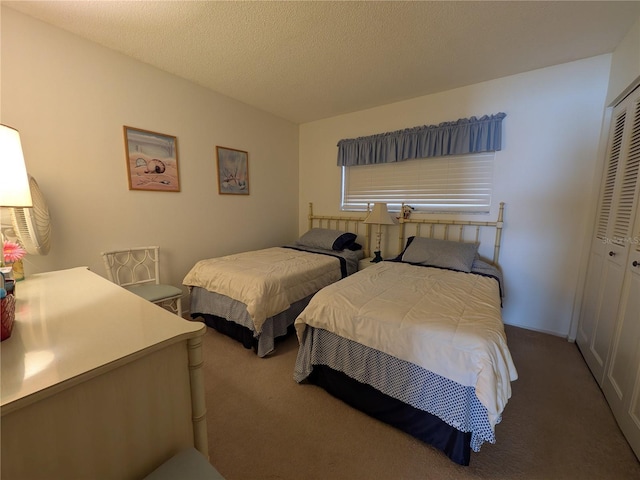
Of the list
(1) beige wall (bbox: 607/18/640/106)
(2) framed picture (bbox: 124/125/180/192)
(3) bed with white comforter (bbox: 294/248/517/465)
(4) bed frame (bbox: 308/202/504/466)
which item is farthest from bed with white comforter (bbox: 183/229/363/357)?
(1) beige wall (bbox: 607/18/640/106)

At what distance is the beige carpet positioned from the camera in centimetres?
128

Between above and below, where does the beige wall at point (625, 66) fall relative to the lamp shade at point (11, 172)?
above

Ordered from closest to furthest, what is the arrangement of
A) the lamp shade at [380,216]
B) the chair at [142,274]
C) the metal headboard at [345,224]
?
the chair at [142,274] → the lamp shade at [380,216] → the metal headboard at [345,224]

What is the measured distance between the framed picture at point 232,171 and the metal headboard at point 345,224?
Answer: 3.67ft

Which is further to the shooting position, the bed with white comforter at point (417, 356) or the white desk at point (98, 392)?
the bed with white comforter at point (417, 356)

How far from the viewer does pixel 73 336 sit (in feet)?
2.56

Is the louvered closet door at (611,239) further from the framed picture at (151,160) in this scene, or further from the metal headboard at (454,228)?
the framed picture at (151,160)

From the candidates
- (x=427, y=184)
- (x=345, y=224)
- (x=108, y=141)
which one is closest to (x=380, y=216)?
(x=427, y=184)

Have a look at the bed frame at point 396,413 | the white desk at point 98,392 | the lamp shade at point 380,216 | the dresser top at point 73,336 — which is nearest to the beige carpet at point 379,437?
the bed frame at point 396,413

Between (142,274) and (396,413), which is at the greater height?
(142,274)

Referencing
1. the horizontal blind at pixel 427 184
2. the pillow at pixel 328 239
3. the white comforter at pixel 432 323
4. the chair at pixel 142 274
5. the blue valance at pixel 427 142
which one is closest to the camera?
the white comforter at pixel 432 323

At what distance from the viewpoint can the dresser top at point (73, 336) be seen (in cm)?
58

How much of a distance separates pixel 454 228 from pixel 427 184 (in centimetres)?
60

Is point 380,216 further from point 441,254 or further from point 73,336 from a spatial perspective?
point 73,336
